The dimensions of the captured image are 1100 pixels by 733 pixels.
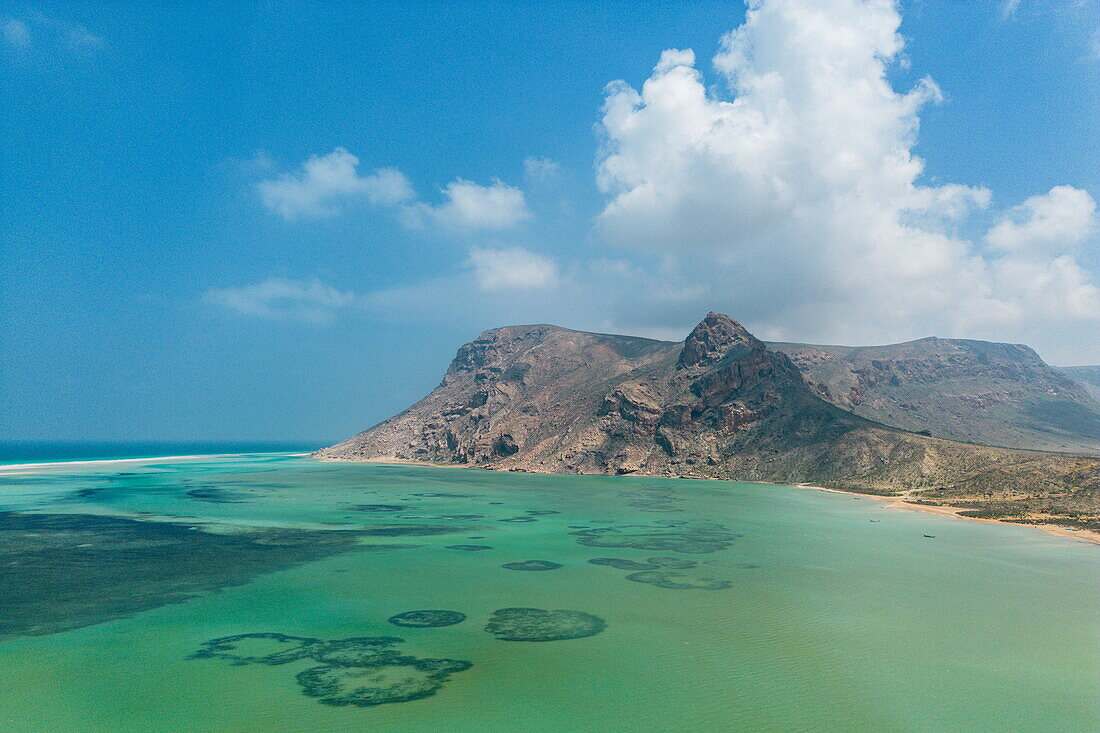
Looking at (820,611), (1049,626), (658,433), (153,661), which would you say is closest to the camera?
(153,661)

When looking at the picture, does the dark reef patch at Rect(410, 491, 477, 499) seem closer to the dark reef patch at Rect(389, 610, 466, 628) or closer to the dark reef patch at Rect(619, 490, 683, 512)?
the dark reef patch at Rect(619, 490, 683, 512)

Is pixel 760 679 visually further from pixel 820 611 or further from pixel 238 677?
pixel 238 677

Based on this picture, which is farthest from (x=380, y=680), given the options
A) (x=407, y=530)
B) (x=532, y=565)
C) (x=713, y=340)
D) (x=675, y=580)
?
(x=713, y=340)

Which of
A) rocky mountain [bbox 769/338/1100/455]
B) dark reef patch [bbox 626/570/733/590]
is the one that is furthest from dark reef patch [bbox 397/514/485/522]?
rocky mountain [bbox 769/338/1100/455]

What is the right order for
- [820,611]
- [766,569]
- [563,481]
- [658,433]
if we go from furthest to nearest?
[658,433], [563,481], [766,569], [820,611]

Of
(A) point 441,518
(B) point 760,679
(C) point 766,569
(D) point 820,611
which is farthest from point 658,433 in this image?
(B) point 760,679

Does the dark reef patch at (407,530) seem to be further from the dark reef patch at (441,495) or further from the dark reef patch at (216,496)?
the dark reef patch at (216,496)
